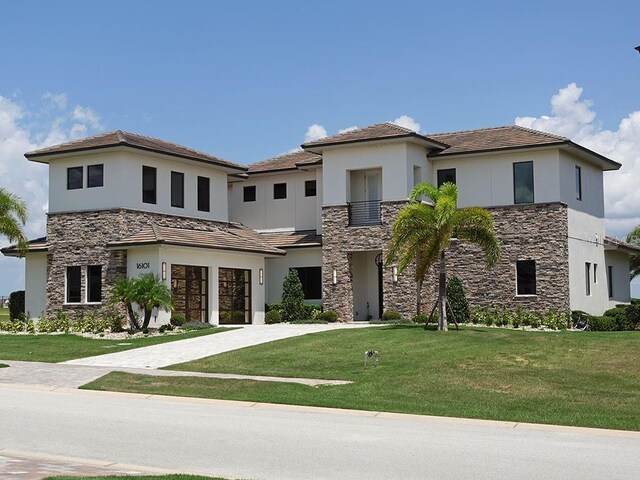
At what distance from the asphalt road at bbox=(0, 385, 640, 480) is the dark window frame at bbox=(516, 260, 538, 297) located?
2124 centimetres

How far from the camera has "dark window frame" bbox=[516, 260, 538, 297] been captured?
118 feet

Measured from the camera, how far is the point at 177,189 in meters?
39.0

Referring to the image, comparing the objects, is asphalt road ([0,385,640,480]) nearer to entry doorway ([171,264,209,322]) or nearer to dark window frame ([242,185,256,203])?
entry doorway ([171,264,209,322])

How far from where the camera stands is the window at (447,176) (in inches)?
1503

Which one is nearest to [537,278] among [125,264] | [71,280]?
[125,264]

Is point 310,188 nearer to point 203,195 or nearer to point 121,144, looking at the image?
point 203,195

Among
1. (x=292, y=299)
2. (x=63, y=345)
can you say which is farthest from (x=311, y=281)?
(x=63, y=345)

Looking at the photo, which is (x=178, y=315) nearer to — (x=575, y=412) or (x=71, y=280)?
(x=71, y=280)

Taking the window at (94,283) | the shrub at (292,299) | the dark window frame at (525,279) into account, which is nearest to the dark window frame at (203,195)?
the shrub at (292,299)

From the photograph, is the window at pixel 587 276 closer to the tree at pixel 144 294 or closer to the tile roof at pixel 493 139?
the tile roof at pixel 493 139

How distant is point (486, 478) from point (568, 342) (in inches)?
654

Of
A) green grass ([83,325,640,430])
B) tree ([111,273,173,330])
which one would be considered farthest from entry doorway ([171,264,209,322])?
green grass ([83,325,640,430])

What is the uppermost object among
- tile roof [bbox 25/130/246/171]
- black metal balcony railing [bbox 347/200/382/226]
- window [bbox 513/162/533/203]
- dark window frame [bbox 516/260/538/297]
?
tile roof [bbox 25/130/246/171]

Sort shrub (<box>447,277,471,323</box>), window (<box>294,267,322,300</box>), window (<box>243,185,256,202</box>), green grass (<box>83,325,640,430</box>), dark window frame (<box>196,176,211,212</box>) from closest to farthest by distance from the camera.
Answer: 1. green grass (<box>83,325,640,430</box>)
2. shrub (<box>447,277,471,323</box>)
3. window (<box>294,267,322,300</box>)
4. dark window frame (<box>196,176,211,212</box>)
5. window (<box>243,185,256,202</box>)
